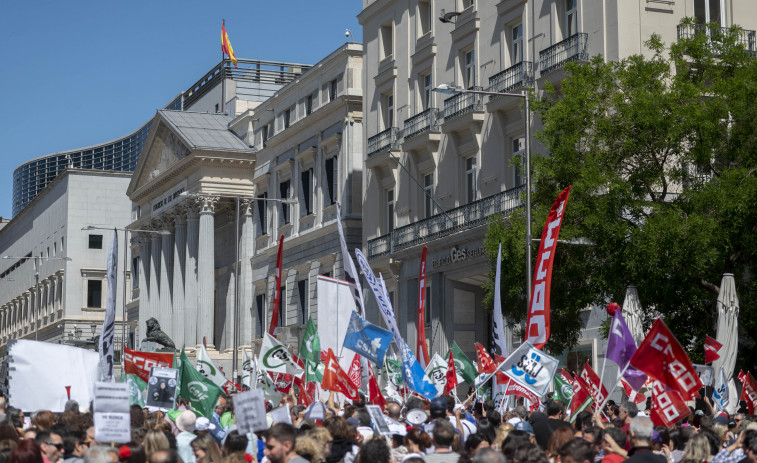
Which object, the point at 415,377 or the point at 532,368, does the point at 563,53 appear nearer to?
the point at 415,377

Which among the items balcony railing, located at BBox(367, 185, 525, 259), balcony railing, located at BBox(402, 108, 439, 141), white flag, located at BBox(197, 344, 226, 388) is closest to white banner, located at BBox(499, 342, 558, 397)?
white flag, located at BBox(197, 344, 226, 388)

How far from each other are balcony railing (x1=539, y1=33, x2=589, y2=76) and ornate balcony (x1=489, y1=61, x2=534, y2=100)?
1.95 ft

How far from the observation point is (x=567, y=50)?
3453 centimetres

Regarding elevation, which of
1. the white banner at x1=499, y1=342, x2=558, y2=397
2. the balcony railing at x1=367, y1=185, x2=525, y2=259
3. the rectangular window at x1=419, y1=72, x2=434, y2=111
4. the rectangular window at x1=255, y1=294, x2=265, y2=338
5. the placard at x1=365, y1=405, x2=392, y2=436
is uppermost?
the rectangular window at x1=419, y1=72, x2=434, y2=111

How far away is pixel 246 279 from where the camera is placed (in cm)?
6234

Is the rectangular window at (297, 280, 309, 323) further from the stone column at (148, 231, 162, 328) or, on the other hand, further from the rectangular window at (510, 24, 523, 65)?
the stone column at (148, 231, 162, 328)

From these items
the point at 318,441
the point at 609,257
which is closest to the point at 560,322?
the point at 609,257

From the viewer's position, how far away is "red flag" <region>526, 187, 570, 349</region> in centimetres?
2161

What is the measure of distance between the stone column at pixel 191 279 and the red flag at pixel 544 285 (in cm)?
4400

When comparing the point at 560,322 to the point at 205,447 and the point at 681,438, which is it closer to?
the point at 681,438

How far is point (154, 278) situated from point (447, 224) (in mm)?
35660

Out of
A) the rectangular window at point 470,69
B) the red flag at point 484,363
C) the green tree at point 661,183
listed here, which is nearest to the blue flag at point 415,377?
the red flag at point 484,363

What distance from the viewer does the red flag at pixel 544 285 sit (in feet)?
70.9

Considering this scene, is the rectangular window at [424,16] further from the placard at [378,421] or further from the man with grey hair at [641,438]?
the man with grey hair at [641,438]
